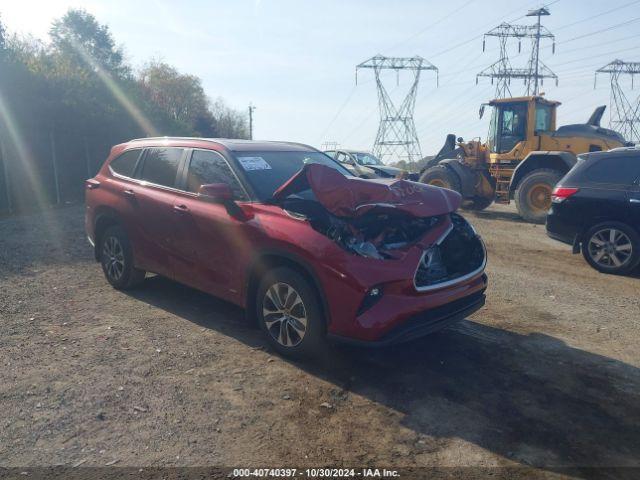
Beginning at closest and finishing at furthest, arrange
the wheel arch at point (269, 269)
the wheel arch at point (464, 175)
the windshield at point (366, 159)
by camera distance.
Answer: the wheel arch at point (269, 269) < the wheel arch at point (464, 175) < the windshield at point (366, 159)

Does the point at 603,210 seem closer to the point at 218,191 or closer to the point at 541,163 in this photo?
the point at 218,191

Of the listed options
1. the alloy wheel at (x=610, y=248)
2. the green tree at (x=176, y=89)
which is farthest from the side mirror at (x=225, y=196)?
the green tree at (x=176, y=89)

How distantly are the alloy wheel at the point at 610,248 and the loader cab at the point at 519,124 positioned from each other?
7.22 metres

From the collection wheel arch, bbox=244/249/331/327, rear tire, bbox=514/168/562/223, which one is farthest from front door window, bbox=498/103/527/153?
wheel arch, bbox=244/249/331/327

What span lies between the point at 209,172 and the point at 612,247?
589 cm

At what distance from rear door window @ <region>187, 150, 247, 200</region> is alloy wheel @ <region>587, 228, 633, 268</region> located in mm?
5614

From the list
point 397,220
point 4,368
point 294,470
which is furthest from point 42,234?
point 294,470

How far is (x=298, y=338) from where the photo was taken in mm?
4438

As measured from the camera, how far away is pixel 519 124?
14.8 metres

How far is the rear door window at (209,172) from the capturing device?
518cm

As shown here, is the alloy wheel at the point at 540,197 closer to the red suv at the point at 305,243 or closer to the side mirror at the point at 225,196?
the red suv at the point at 305,243

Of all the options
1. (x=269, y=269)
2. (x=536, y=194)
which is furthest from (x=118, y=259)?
(x=536, y=194)

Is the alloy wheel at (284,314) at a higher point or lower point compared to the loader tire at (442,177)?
lower

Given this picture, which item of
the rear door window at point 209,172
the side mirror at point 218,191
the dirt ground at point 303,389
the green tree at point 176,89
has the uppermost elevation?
the green tree at point 176,89
